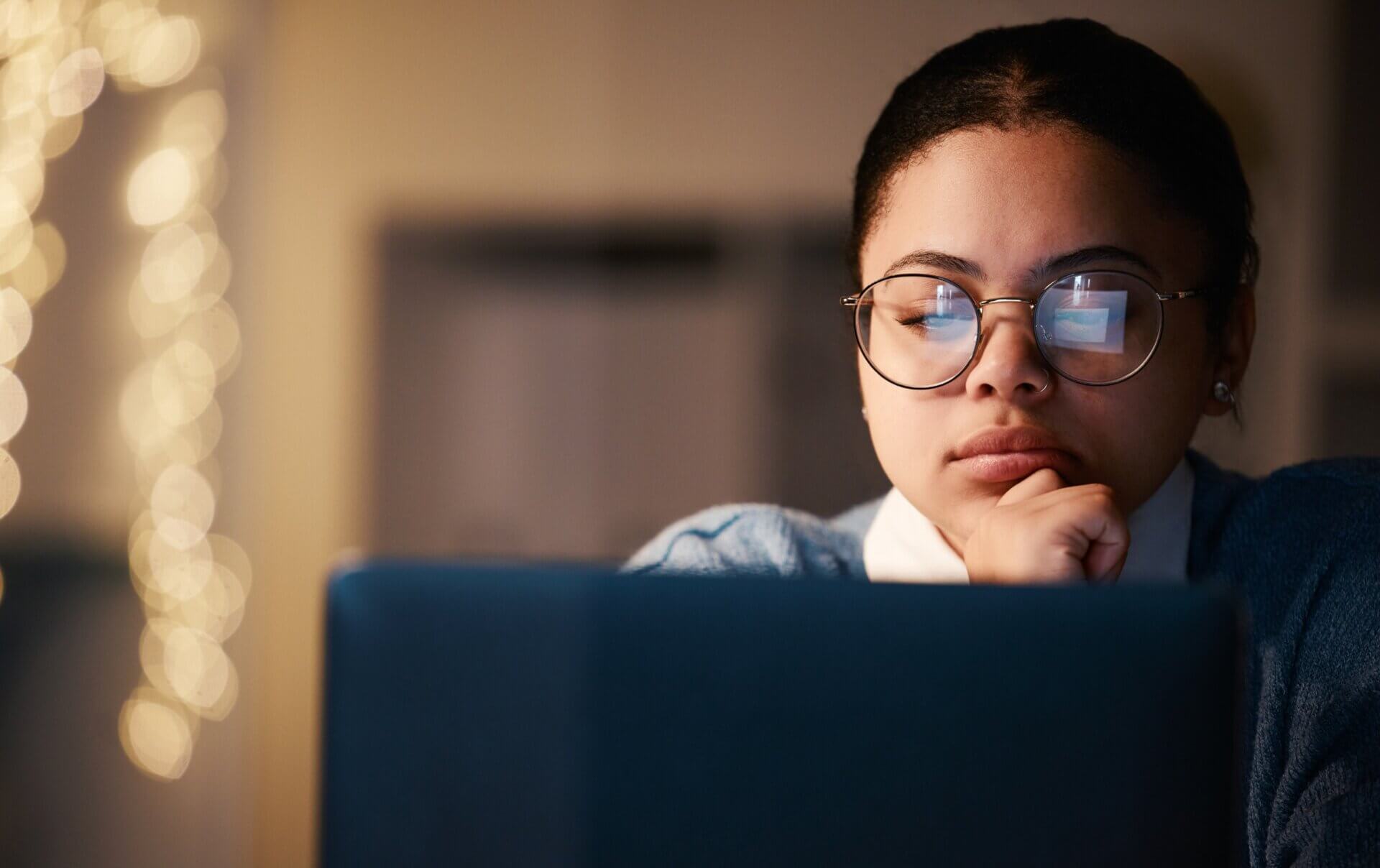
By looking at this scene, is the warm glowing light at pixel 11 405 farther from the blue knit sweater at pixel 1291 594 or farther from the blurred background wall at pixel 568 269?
the blue knit sweater at pixel 1291 594

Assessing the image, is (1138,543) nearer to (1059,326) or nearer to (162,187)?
(1059,326)

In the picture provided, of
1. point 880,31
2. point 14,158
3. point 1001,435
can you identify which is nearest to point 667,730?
point 1001,435

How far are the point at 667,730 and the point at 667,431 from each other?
2.66 meters

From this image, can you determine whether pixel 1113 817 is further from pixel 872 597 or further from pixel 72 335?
pixel 72 335

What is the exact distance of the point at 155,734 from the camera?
8.60 feet

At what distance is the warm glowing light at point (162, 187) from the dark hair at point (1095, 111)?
2364 mm

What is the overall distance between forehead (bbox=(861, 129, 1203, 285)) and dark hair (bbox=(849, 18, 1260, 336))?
0.6 inches

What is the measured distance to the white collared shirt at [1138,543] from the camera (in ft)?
2.49

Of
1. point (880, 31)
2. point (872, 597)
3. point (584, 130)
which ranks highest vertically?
point (880, 31)

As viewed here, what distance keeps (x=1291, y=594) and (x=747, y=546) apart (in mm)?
358

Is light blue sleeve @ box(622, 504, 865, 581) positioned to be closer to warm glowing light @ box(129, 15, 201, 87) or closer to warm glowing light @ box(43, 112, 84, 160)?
warm glowing light @ box(43, 112, 84, 160)

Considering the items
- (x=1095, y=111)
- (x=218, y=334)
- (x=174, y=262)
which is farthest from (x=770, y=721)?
(x=218, y=334)

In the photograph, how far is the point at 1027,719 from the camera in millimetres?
369

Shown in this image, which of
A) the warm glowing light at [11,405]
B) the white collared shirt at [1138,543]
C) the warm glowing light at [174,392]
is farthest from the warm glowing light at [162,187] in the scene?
the white collared shirt at [1138,543]
